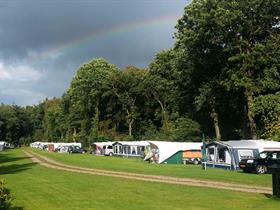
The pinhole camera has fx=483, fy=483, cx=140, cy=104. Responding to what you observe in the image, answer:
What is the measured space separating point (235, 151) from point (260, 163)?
20.7ft

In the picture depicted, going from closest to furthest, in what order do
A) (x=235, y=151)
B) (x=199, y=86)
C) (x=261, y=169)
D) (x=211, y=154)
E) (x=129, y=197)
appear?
1. (x=129, y=197)
2. (x=261, y=169)
3. (x=235, y=151)
4. (x=211, y=154)
5. (x=199, y=86)

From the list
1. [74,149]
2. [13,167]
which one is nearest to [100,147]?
[74,149]

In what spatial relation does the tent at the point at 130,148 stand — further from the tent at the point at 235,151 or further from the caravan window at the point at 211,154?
the tent at the point at 235,151

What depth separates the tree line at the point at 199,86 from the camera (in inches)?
2119

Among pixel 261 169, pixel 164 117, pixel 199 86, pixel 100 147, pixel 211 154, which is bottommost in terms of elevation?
pixel 261 169

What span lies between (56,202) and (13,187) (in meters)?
7.22

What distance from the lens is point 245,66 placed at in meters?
53.3

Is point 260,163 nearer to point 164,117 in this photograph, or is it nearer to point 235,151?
point 235,151

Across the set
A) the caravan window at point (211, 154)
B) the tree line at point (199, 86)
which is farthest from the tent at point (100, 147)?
the caravan window at point (211, 154)

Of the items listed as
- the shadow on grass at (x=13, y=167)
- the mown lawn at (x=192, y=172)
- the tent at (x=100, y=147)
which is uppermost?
the tent at (x=100, y=147)

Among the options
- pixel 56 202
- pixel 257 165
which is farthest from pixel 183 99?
pixel 56 202

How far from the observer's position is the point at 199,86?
66.2 metres

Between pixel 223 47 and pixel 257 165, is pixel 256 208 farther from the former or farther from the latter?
pixel 223 47

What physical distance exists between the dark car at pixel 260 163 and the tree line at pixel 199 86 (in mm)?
6395
